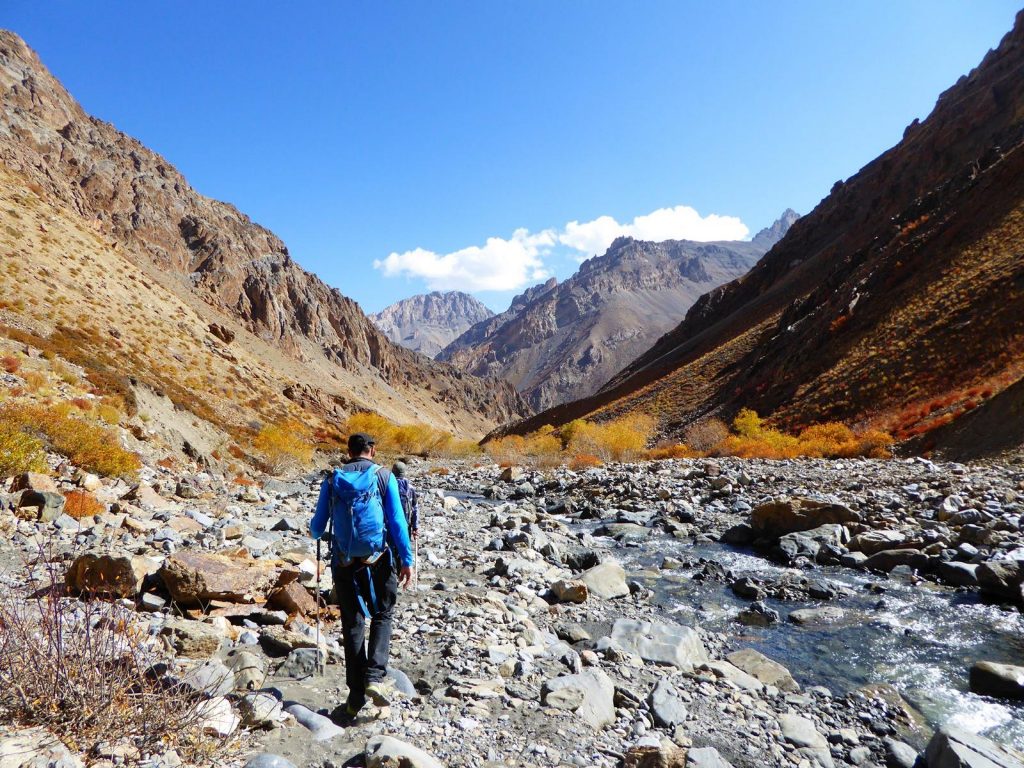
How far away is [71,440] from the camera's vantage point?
43.9 ft

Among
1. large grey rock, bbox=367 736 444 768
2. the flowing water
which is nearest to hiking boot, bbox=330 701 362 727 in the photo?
large grey rock, bbox=367 736 444 768

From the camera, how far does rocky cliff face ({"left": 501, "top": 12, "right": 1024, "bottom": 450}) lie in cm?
3334

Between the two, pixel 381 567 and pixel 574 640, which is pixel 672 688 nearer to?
pixel 574 640

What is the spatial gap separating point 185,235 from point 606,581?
379 ft

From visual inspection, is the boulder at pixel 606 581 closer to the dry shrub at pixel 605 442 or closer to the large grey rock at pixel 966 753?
the large grey rock at pixel 966 753

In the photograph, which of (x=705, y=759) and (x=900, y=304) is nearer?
(x=705, y=759)

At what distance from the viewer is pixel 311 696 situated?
4.73m

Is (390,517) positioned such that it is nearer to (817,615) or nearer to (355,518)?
(355,518)

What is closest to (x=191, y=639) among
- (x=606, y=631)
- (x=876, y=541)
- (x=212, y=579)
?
(x=212, y=579)

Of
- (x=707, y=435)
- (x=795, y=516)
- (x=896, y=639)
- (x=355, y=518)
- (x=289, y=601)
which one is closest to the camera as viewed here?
(x=355, y=518)

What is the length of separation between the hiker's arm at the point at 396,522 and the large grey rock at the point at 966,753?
4828mm

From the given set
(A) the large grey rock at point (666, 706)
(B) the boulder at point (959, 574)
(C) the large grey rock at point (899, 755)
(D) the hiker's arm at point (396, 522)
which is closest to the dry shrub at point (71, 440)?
(D) the hiker's arm at point (396, 522)

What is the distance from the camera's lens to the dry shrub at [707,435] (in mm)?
44925

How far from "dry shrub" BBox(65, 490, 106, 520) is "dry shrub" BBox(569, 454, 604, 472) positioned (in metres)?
30.4
